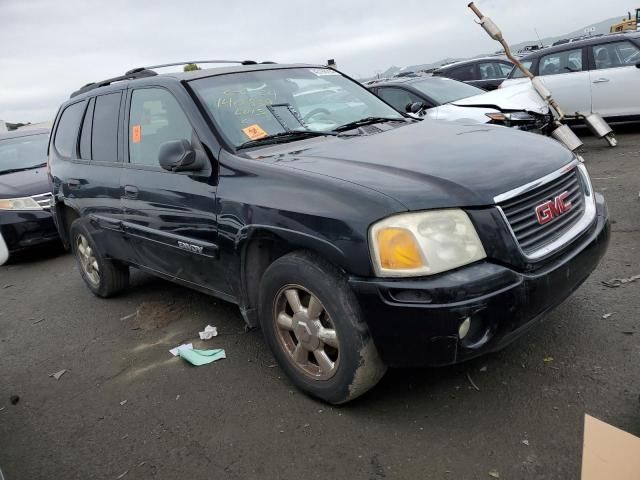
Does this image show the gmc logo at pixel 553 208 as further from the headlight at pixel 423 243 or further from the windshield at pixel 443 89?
the windshield at pixel 443 89

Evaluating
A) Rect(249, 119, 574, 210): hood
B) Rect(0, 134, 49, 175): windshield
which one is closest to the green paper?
Rect(249, 119, 574, 210): hood

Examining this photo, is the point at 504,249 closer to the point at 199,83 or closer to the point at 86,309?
the point at 199,83

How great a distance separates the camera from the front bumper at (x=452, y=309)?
7.47 feet

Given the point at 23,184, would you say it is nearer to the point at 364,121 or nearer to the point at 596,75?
the point at 364,121

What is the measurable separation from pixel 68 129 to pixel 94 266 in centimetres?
126

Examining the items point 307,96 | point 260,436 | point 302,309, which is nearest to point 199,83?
point 307,96

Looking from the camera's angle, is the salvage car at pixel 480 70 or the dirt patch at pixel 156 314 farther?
the salvage car at pixel 480 70

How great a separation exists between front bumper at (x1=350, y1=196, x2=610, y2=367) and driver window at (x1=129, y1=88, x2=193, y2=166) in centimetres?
173

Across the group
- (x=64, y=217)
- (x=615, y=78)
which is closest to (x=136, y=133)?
(x=64, y=217)

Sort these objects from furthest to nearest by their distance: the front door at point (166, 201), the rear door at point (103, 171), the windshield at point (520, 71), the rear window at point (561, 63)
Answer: the windshield at point (520, 71) < the rear window at point (561, 63) < the rear door at point (103, 171) < the front door at point (166, 201)

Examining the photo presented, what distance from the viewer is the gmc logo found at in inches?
101

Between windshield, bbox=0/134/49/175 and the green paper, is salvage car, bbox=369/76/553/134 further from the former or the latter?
windshield, bbox=0/134/49/175

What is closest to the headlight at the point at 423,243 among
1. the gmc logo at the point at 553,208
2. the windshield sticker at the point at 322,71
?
the gmc logo at the point at 553,208

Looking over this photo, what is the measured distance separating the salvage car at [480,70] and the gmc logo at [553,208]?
10.2 meters
